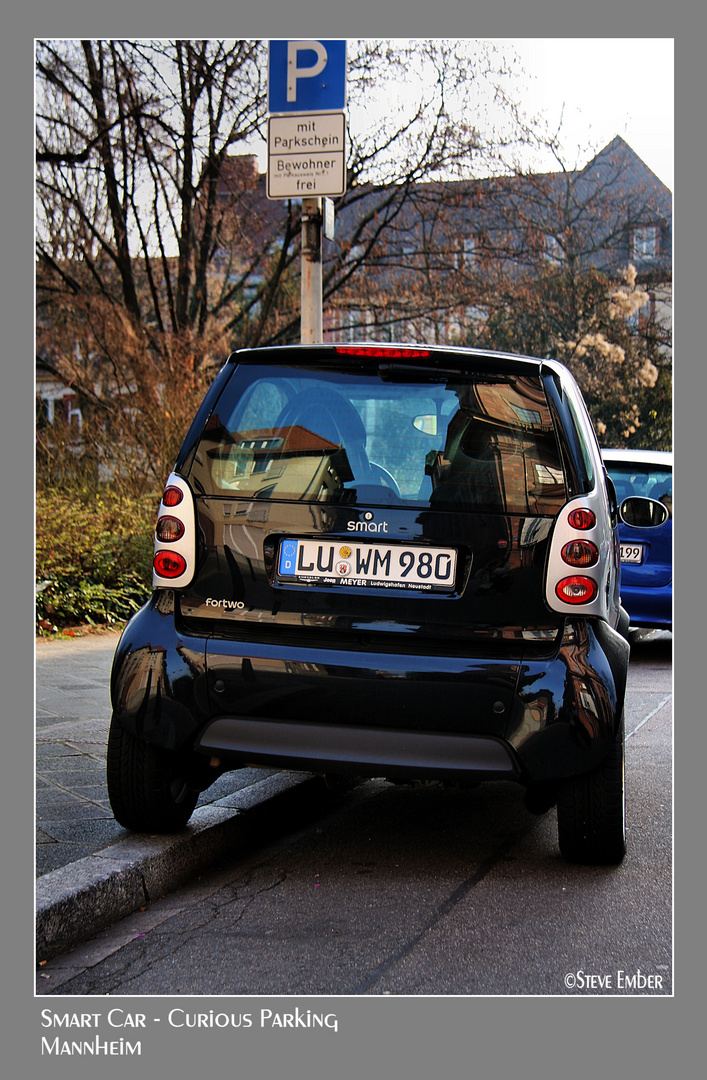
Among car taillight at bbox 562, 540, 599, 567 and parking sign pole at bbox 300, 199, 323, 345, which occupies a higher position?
parking sign pole at bbox 300, 199, 323, 345

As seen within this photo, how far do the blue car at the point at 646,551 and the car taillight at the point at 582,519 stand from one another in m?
Answer: 5.88

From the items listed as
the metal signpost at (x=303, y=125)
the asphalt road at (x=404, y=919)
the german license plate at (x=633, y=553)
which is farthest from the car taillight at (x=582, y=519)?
the german license plate at (x=633, y=553)

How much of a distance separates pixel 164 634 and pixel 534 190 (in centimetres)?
1631

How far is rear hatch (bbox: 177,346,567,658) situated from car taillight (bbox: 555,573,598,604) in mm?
70

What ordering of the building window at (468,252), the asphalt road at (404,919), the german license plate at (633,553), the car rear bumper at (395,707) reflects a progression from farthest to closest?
1. the building window at (468,252)
2. the german license plate at (633,553)
3. the car rear bumper at (395,707)
4. the asphalt road at (404,919)

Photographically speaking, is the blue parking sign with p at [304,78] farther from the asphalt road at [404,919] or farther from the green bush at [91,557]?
the green bush at [91,557]

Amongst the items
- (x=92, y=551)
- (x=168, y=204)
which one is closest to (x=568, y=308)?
(x=168, y=204)

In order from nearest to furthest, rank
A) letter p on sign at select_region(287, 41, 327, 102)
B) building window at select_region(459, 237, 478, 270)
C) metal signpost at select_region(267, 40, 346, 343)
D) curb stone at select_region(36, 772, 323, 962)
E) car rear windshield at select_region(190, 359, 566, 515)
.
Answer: curb stone at select_region(36, 772, 323, 962) < car rear windshield at select_region(190, 359, 566, 515) < letter p on sign at select_region(287, 41, 327, 102) < metal signpost at select_region(267, 40, 346, 343) < building window at select_region(459, 237, 478, 270)

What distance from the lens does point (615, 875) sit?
3.84 metres

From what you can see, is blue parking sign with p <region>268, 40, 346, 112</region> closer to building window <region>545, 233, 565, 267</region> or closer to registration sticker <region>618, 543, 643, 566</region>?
registration sticker <region>618, 543, 643, 566</region>

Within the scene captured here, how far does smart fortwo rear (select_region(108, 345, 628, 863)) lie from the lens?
3.50 metres

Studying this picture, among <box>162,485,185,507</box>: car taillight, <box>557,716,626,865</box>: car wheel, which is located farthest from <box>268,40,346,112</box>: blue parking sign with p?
<box>557,716,626,865</box>: car wheel

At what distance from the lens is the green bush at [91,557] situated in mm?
9492

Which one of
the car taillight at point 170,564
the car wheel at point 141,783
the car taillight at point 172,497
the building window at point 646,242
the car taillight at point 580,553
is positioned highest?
the building window at point 646,242
